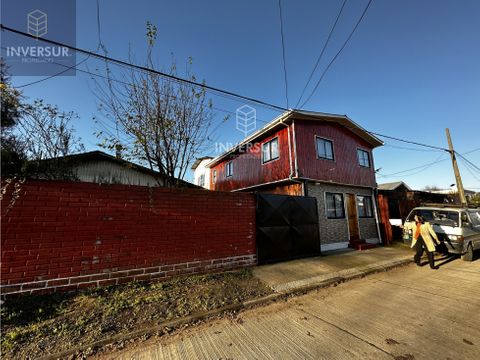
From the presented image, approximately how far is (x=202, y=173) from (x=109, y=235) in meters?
18.7

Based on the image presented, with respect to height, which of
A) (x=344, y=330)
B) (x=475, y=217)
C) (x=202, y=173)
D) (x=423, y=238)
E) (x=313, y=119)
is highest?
(x=313, y=119)

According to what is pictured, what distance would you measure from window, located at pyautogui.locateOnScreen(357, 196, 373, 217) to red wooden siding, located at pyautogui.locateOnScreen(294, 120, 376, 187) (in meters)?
0.81

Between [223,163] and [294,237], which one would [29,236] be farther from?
[223,163]

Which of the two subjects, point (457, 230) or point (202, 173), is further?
point (202, 173)

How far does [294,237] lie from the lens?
7.01 meters

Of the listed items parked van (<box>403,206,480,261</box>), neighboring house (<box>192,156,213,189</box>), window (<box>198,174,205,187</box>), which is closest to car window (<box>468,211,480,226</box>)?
parked van (<box>403,206,480,261</box>)

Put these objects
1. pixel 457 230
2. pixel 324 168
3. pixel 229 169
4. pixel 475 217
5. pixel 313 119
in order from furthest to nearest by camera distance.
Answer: pixel 229 169
pixel 313 119
pixel 324 168
pixel 475 217
pixel 457 230

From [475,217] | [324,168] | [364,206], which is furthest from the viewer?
[364,206]

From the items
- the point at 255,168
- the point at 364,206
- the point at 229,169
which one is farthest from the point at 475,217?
the point at 229,169

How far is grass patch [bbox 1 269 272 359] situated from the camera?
2.77 metres

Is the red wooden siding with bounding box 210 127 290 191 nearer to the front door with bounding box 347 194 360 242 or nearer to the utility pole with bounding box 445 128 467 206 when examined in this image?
the front door with bounding box 347 194 360 242

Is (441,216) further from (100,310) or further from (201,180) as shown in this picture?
(201,180)

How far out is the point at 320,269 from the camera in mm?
6039

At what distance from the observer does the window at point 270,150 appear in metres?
11.3
